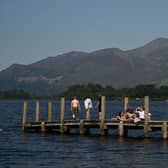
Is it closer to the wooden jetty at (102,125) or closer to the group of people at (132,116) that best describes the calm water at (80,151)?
the wooden jetty at (102,125)

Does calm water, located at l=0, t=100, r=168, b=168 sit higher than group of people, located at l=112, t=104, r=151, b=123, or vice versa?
group of people, located at l=112, t=104, r=151, b=123

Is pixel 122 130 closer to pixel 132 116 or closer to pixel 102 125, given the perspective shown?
pixel 132 116

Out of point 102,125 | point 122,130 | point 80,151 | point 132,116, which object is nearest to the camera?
point 80,151

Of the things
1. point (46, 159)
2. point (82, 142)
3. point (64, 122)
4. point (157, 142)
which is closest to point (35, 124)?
point (64, 122)

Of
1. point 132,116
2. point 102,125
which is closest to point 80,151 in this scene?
point 132,116

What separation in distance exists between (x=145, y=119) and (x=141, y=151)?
18.5 ft

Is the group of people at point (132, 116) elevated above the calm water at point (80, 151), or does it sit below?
above

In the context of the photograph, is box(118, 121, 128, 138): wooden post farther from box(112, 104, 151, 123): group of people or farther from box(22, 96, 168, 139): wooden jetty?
box(112, 104, 151, 123): group of people

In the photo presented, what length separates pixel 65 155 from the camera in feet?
124

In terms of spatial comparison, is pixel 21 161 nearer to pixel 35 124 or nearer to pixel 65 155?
pixel 65 155

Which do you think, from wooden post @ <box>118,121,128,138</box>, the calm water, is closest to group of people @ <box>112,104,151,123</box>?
wooden post @ <box>118,121,128,138</box>

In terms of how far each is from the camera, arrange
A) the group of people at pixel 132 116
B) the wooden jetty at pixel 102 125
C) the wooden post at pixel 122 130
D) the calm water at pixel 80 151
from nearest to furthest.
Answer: the calm water at pixel 80 151 < the wooden jetty at pixel 102 125 < the group of people at pixel 132 116 < the wooden post at pixel 122 130

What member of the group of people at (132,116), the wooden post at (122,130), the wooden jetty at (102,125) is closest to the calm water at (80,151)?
the wooden post at (122,130)

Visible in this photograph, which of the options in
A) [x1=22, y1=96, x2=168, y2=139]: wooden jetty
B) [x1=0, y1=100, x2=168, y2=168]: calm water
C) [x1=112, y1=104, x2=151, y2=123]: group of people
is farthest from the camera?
[x1=112, y1=104, x2=151, y2=123]: group of people
